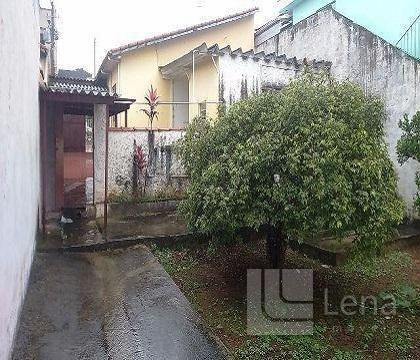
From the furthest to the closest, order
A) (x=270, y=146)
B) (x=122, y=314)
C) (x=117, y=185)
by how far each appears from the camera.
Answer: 1. (x=117, y=185)
2. (x=270, y=146)
3. (x=122, y=314)

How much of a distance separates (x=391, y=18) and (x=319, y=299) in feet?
26.5

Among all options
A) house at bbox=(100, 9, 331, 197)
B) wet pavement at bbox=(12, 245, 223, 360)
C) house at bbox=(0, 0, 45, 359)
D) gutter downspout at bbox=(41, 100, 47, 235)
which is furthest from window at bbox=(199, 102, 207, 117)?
house at bbox=(0, 0, 45, 359)

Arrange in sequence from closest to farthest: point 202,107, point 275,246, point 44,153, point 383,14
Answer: point 275,246 < point 44,153 < point 383,14 < point 202,107

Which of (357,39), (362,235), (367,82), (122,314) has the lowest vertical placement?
(122,314)

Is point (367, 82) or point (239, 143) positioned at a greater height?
point (367, 82)

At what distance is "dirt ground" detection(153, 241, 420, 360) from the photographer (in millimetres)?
5047

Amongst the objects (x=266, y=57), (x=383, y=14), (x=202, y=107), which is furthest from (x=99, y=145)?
(x=383, y=14)

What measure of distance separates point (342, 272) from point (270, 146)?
3570 millimetres

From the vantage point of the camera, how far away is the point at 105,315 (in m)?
4.86

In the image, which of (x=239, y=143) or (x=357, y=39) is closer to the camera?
(x=239, y=143)

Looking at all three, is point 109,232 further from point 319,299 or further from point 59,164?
point 319,299

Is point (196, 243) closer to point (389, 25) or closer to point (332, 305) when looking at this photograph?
point (332, 305)

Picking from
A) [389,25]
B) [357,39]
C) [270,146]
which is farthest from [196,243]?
[389,25]

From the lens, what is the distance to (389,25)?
10914mm
